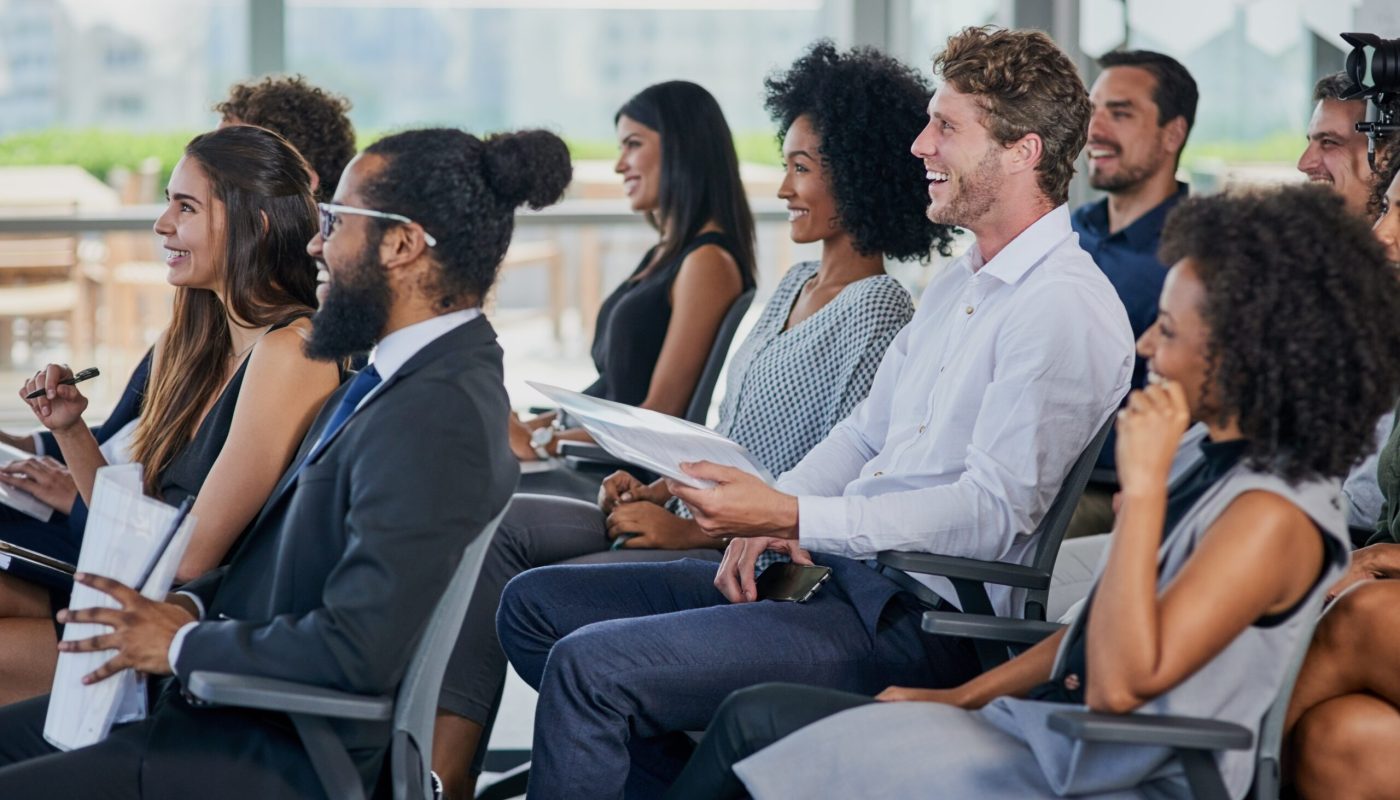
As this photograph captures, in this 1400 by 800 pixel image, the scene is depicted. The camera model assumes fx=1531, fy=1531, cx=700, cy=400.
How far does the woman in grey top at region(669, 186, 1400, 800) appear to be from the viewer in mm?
1556

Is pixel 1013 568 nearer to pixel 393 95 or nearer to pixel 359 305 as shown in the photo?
pixel 359 305

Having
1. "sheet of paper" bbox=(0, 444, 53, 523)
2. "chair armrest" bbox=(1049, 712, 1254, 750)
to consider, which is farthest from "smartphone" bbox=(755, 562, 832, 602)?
"sheet of paper" bbox=(0, 444, 53, 523)

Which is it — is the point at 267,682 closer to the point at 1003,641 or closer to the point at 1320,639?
the point at 1003,641

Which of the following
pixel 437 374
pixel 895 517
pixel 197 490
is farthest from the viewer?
pixel 197 490

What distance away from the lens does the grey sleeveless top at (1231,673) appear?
159cm

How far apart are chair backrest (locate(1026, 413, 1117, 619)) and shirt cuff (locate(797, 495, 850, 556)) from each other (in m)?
0.28

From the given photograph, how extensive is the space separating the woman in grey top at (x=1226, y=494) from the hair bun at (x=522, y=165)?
2.54ft

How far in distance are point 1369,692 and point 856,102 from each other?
142cm

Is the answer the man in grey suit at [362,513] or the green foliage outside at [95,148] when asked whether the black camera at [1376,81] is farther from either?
the green foliage outside at [95,148]

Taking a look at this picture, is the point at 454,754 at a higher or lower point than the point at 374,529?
lower

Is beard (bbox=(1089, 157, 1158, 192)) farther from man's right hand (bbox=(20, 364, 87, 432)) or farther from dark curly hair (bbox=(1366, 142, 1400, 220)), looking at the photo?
man's right hand (bbox=(20, 364, 87, 432))

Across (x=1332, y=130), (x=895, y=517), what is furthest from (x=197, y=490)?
(x=1332, y=130)

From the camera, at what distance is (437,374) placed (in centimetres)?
182

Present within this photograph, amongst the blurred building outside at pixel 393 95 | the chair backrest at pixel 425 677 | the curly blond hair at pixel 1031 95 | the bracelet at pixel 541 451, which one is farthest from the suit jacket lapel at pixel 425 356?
the blurred building outside at pixel 393 95
